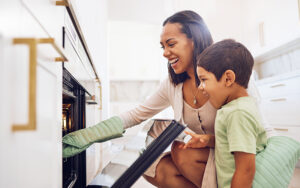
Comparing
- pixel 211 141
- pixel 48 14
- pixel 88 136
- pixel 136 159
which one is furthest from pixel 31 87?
pixel 211 141

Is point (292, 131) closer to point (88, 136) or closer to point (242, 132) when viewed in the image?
point (242, 132)

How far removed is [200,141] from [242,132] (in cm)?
20

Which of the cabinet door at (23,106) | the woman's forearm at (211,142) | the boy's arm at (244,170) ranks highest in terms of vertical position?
the cabinet door at (23,106)

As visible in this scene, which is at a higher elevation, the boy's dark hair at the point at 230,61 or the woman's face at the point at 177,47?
the woman's face at the point at 177,47

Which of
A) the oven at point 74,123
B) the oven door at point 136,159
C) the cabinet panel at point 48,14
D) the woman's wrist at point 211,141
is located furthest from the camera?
the woman's wrist at point 211,141


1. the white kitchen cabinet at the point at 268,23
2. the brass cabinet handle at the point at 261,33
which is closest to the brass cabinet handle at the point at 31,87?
the white kitchen cabinet at the point at 268,23

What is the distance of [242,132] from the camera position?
0.80 meters

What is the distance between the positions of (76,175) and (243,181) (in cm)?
66

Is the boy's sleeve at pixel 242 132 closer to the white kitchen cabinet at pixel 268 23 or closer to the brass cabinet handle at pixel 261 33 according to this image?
the white kitchen cabinet at pixel 268 23

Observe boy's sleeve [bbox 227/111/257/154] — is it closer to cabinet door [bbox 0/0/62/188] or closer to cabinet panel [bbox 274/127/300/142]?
cabinet door [bbox 0/0/62/188]

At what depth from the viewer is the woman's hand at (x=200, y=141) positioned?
36.3 inches

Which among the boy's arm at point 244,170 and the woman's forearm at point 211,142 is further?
the woman's forearm at point 211,142

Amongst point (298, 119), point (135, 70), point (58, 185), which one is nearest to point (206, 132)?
point (58, 185)

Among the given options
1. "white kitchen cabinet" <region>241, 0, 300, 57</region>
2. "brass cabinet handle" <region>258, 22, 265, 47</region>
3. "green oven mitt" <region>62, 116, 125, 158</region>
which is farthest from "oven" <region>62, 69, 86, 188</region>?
"brass cabinet handle" <region>258, 22, 265, 47</region>
